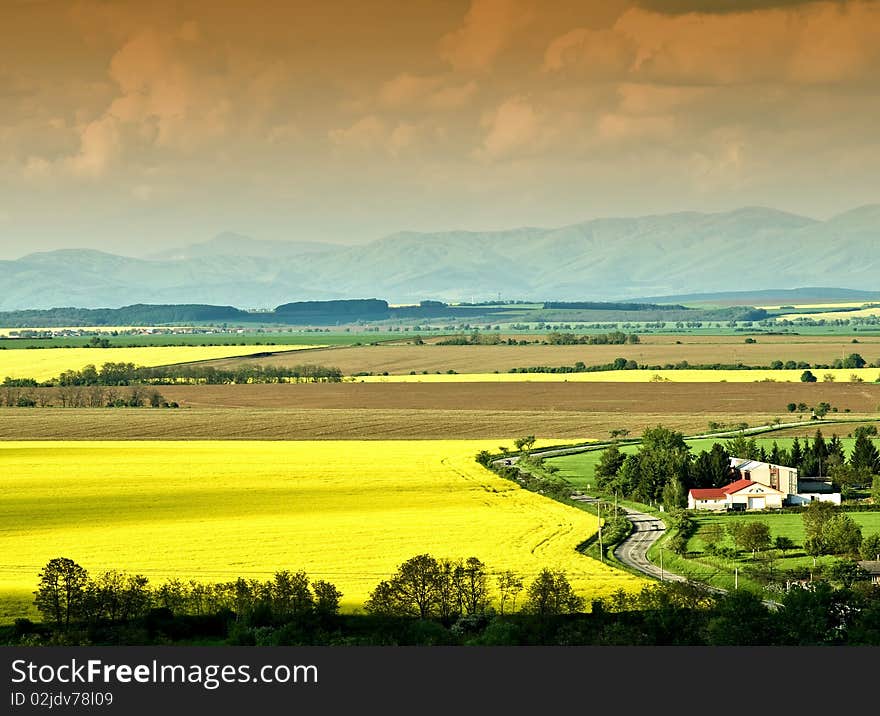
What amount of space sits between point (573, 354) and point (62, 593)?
120 metres

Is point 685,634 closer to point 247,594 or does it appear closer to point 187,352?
point 247,594

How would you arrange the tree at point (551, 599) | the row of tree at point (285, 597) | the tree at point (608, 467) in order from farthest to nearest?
the tree at point (608, 467) → the tree at point (551, 599) → the row of tree at point (285, 597)

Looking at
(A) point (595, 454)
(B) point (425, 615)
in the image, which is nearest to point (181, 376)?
(A) point (595, 454)

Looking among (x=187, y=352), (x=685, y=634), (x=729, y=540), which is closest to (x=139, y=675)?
(x=685, y=634)

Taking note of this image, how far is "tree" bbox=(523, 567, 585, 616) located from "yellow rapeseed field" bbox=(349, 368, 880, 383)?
7845 centimetres

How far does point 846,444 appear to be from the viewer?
74688mm

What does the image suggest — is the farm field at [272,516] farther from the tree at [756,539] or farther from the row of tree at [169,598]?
the tree at [756,539]

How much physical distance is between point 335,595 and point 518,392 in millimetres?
72615

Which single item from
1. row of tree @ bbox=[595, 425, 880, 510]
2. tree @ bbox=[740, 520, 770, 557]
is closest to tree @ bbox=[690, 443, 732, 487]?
row of tree @ bbox=[595, 425, 880, 510]

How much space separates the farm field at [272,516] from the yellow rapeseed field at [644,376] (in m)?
44.2

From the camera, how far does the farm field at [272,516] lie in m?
40.6

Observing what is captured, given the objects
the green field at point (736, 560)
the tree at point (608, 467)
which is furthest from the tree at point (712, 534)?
the tree at point (608, 467)

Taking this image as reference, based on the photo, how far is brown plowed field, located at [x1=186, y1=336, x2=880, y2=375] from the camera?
137 metres

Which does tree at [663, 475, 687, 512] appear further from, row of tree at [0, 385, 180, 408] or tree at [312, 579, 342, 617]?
row of tree at [0, 385, 180, 408]
